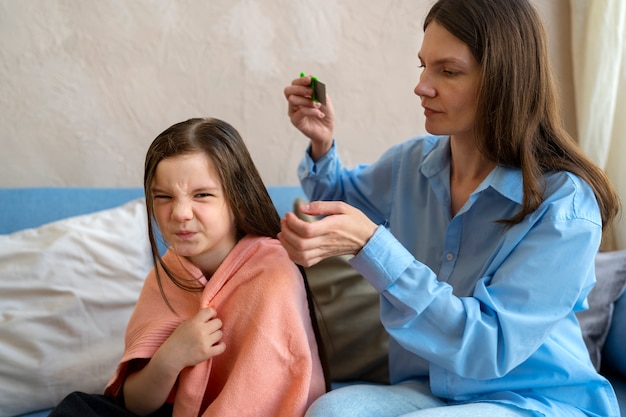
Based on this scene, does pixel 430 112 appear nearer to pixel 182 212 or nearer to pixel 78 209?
pixel 182 212

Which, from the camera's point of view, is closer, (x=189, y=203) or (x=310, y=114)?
(x=189, y=203)

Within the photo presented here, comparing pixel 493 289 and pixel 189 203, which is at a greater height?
pixel 189 203

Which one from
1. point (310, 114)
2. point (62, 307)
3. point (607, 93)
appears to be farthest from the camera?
point (607, 93)

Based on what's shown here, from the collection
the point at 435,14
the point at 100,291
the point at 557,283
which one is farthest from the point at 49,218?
the point at 557,283

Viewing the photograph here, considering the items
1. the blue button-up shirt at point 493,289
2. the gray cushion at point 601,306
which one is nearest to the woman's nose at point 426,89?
the blue button-up shirt at point 493,289

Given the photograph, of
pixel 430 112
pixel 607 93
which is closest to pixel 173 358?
pixel 430 112

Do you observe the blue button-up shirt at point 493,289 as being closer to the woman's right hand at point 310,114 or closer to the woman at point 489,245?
the woman at point 489,245

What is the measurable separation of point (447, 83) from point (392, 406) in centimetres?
57

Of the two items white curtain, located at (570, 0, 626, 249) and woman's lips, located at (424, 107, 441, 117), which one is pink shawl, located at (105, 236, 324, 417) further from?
white curtain, located at (570, 0, 626, 249)

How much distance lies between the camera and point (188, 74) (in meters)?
2.04

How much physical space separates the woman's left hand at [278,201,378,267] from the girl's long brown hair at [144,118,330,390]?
0.21 meters

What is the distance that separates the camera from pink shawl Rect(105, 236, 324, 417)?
4.03 ft

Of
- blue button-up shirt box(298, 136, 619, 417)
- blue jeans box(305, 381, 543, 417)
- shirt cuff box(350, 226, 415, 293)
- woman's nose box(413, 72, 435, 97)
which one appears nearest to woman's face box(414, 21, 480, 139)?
woman's nose box(413, 72, 435, 97)

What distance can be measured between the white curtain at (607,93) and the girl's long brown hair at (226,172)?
108cm
